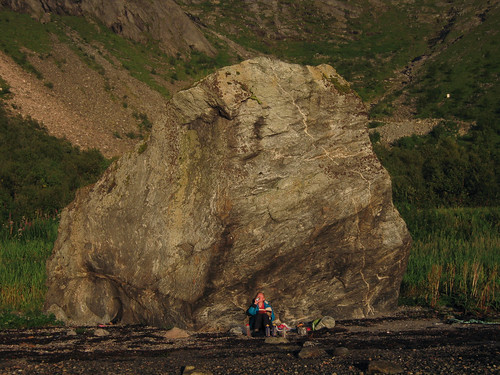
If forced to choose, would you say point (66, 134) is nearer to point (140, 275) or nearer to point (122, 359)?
point (140, 275)

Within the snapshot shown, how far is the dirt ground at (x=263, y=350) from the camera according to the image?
6148 millimetres

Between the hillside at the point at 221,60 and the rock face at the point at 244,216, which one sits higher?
the hillside at the point at 221,60

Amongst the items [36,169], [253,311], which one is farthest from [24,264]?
[36,169]

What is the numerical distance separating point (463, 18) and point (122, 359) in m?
76.9

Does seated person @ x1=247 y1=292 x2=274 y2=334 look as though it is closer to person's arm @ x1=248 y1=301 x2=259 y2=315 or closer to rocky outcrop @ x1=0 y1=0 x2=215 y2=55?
person's arm @ x1=248 y1=301 x2=259 y2=315

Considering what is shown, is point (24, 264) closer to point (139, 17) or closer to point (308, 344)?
Result: point (308, 344)

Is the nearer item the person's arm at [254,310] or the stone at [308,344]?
the stone at [308,344]

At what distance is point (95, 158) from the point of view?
29812 millimetres

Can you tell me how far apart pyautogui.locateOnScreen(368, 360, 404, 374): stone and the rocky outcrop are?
4815 cm

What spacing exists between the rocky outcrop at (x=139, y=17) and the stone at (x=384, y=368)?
1896 inches

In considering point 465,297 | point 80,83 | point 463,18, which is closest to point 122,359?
point 465,297

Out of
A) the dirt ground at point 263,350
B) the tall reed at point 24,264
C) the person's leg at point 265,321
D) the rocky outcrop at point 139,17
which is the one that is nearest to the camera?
the dirt ground at point 263,350

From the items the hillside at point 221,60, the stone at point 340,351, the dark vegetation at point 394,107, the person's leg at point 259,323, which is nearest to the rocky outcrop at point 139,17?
the hillside at point 221,60

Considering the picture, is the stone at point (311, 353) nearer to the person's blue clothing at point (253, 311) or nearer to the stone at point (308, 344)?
the stone at point (308, 344)
